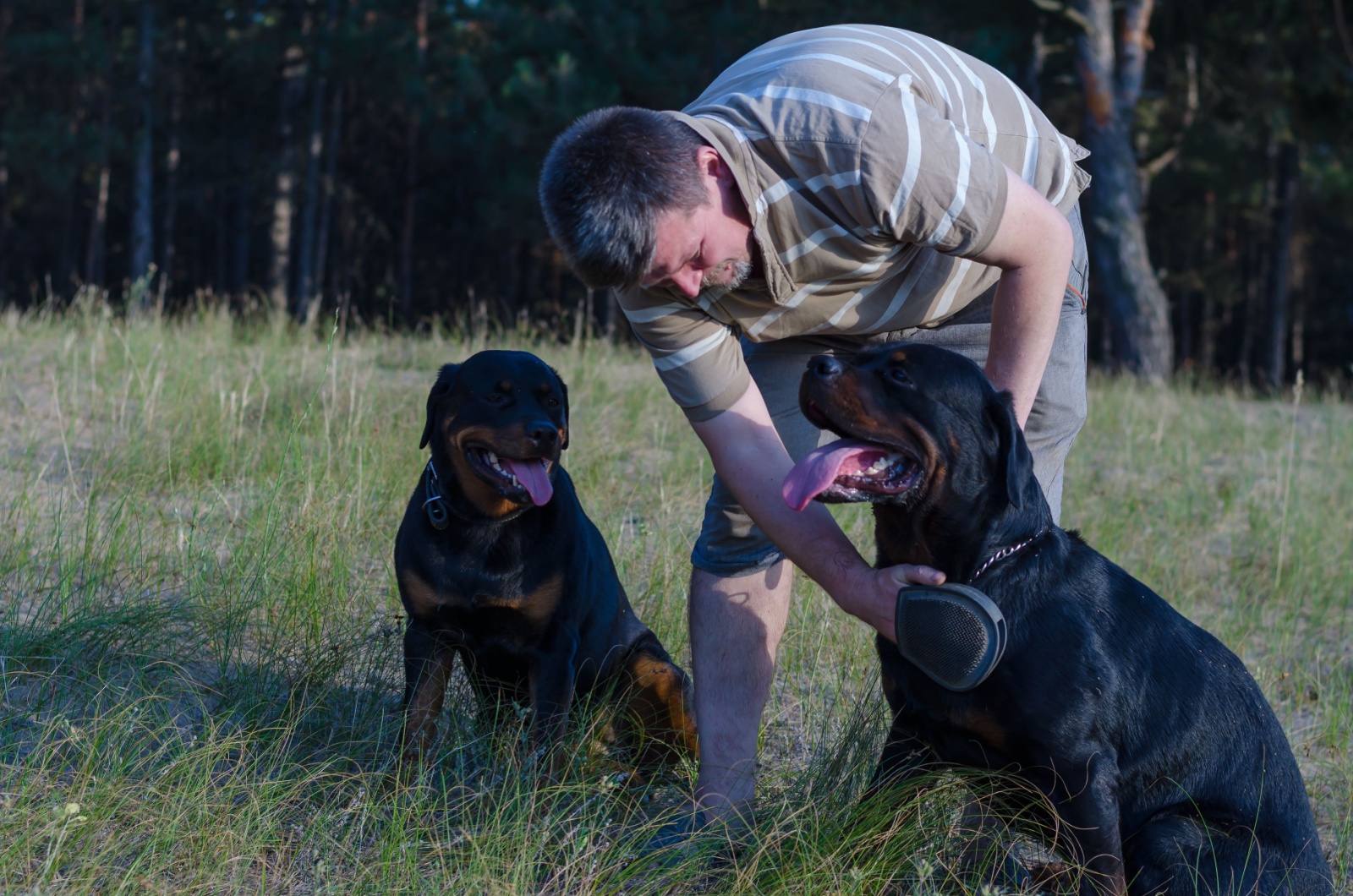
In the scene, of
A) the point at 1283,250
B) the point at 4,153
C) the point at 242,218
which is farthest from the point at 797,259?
the point at 242,218

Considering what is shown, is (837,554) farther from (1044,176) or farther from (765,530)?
(1044,176)

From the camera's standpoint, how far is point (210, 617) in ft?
11.6

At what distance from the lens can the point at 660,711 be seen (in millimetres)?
3469

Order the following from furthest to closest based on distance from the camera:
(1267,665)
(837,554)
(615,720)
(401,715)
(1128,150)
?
(1128,150), (1267,665), (615,720), (401,715), (837,554)

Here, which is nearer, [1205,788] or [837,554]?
[1205,788]

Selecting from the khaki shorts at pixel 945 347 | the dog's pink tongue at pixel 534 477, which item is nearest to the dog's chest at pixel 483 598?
the dog's pink tongue at pixel 534 477

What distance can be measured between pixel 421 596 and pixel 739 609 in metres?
0.89

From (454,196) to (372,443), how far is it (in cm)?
2659

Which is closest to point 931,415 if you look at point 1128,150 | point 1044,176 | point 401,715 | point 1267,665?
point 1044,176

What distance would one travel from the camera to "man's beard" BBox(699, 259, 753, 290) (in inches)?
106

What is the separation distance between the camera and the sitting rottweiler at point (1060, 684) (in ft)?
8.00

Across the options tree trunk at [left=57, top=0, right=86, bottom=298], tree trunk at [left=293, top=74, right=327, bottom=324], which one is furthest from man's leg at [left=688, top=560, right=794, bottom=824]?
tree trunk at [left=293, top=74, right=327, bottom=324]

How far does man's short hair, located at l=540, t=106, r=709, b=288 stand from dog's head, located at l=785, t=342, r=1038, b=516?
1.59ft

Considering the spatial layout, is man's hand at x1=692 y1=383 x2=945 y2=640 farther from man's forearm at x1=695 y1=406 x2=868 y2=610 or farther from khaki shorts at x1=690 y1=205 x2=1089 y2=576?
khaki shorts at x1=690 y1=205 x2=1089 y2=576
